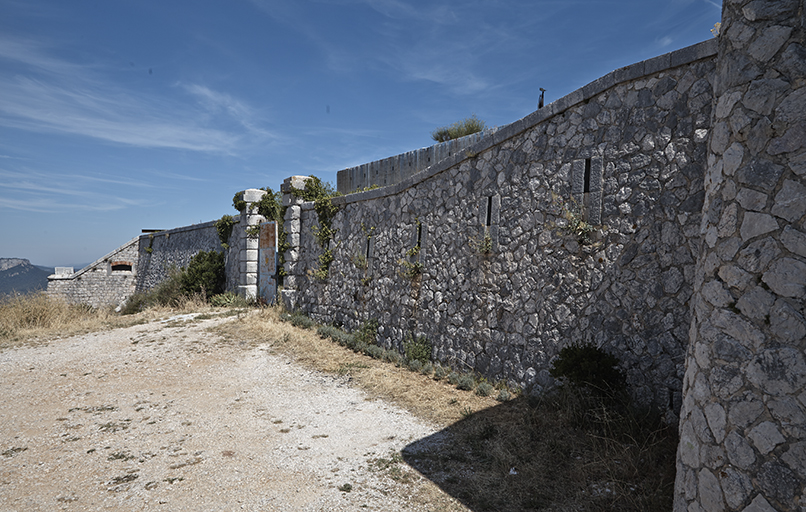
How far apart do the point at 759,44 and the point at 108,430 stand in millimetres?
7041

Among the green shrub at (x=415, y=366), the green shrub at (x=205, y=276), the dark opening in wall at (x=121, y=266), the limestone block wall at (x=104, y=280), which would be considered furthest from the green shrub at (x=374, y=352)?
the dark opening in wall at (x=121, y=266)

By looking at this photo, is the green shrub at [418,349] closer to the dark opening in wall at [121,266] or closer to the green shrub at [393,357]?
the green shrub at [393,357]

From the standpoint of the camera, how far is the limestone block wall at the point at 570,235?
4.52 metres

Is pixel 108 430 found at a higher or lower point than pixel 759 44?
lower

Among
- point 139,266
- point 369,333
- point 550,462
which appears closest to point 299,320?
point 369,333

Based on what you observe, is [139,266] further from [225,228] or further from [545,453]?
[545,453]

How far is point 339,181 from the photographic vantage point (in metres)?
14.0

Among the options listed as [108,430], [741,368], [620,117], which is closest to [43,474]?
[108,430]

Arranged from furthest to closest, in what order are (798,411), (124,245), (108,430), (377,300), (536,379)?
1. (124,245)
2. (377,300)
3. (536,379)
4. (108,430)
5. (798,411)

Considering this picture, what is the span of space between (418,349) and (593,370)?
360cm

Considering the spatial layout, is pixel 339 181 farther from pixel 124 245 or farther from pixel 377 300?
pixel 124 245

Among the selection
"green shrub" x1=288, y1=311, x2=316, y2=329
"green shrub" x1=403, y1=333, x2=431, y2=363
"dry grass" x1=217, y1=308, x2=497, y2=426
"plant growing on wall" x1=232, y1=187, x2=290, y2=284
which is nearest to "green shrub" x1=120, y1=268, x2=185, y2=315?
"plant growing on wall" x1=232, y1=187, x2=290, y2=284

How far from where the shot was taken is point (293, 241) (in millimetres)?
12297

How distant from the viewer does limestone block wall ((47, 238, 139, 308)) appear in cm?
2234
